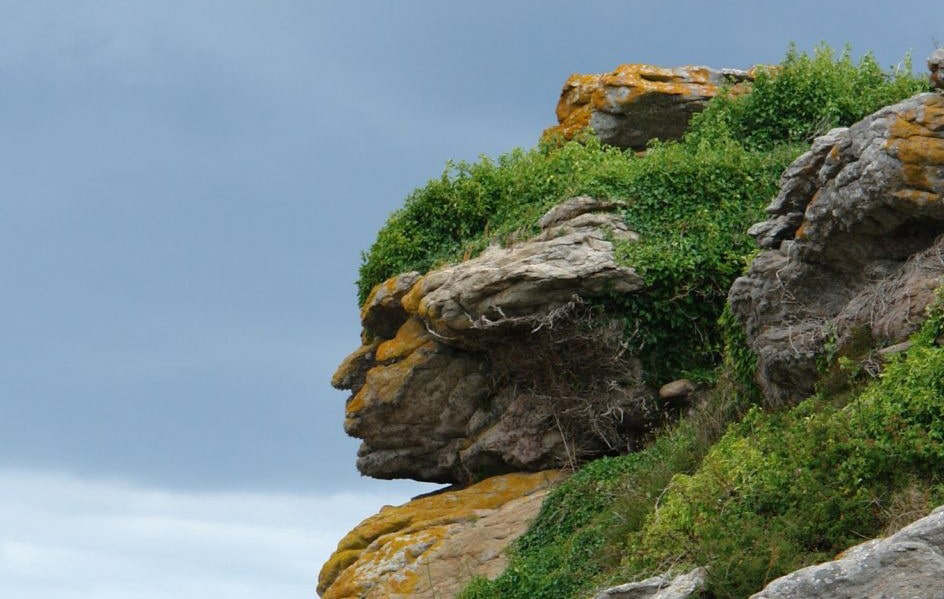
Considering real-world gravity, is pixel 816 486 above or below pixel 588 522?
below

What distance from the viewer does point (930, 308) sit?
13.1 meters

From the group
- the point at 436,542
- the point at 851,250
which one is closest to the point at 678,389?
the point at 436,542

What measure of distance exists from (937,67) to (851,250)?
7.13ft

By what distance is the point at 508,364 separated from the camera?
20.2 meters

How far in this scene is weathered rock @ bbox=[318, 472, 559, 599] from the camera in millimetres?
18078

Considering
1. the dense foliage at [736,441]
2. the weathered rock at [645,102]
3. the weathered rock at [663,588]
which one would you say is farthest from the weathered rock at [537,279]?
the weathered rock at [663,588]

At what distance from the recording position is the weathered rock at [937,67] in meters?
14.6

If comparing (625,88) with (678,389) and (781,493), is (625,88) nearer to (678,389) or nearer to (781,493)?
(678,389)

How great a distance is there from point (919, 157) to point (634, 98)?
12551 millimetres

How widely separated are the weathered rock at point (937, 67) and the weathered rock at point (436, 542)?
764cm

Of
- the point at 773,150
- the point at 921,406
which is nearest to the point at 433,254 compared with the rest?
the point at 773,150

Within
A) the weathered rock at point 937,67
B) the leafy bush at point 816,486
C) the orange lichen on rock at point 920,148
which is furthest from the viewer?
the weathered rock at point 937,67

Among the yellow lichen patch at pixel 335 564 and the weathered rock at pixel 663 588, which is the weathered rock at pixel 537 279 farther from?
the weathered rock at pixel 663 588

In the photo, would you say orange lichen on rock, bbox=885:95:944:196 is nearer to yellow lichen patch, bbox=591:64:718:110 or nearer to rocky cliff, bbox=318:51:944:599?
rocky cliff, bbox=318:51:944:599
